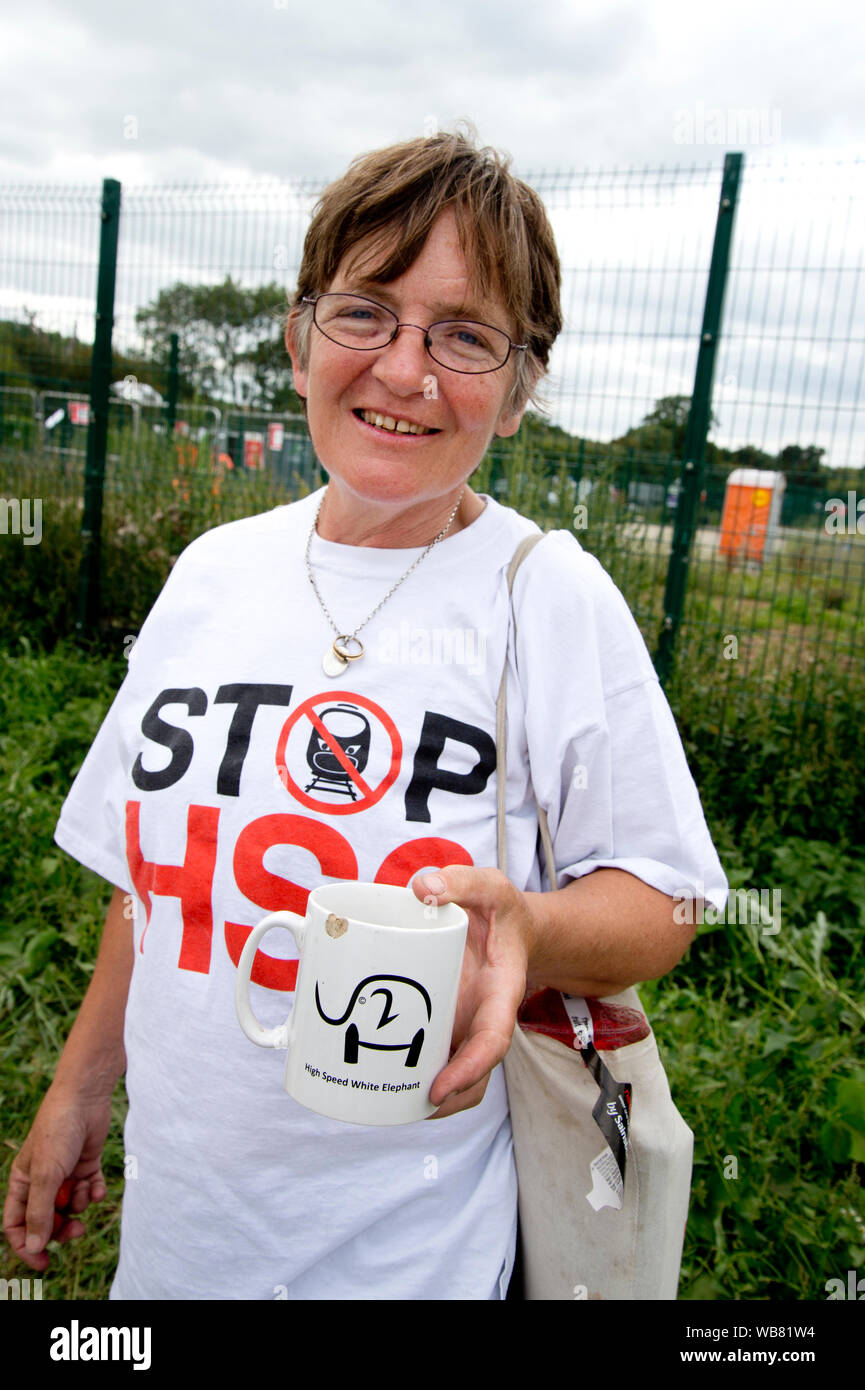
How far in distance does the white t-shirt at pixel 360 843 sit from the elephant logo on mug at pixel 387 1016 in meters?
0.26

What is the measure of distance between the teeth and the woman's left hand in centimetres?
57

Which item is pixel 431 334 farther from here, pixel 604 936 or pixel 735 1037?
pixel 735 1037

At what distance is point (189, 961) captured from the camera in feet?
3.89

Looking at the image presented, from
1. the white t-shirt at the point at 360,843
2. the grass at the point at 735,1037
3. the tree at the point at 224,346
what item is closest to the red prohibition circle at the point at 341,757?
the white t-shirt at the point at 360,843

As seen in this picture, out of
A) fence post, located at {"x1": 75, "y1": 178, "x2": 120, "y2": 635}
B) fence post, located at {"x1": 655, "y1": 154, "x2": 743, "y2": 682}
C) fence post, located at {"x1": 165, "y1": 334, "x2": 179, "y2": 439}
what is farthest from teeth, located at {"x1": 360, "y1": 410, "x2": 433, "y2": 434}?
fence post, located at {"x1": 165, "y1": 334, "x2": 179, "y2": 439}

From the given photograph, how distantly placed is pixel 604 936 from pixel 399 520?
0.58 meters

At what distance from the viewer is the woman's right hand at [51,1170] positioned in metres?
1.41

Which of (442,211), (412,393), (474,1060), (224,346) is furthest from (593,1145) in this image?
(224,346)

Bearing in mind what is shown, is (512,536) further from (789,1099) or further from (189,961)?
(789,1099)

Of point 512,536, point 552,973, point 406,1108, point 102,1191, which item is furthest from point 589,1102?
point 102,1191

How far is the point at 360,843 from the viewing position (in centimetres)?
112
